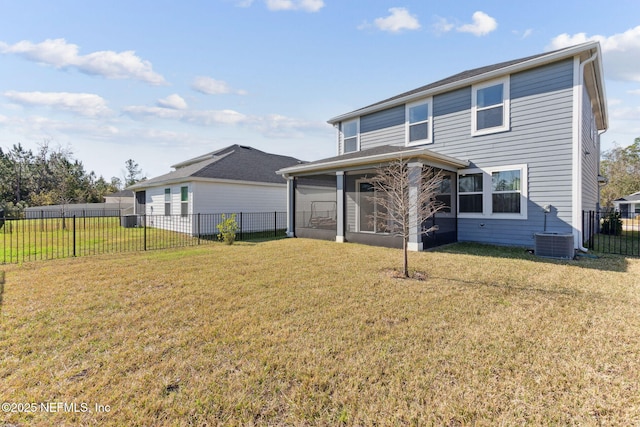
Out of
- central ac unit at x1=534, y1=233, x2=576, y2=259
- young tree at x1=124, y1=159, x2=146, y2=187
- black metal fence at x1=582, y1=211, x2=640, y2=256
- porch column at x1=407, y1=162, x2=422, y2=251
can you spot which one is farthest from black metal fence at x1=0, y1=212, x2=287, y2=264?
young tree at x1=124, y1=159, x2=146, y2=187

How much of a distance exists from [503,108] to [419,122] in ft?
8.87

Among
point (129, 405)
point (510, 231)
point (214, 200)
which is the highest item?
point (214, 200)

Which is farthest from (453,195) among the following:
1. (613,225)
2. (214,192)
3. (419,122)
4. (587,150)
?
(214,192)

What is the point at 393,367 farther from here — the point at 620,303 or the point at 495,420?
the point at 620,303

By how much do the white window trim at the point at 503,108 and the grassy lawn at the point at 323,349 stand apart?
501 centimetres

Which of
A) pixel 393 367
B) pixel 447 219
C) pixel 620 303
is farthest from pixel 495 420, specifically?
pixel 447 219

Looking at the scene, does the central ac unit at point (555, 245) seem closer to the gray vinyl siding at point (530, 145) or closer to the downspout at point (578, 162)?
the downspout at point (578, 162)

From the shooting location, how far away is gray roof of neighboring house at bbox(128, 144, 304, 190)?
13594 millimetres

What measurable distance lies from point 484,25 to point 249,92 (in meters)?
9.61

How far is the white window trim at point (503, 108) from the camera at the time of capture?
27.7 feet

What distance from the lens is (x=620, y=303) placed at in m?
3.90

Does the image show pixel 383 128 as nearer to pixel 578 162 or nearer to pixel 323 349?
pixel 578 162

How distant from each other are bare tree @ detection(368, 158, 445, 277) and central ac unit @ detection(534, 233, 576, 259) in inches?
99.5

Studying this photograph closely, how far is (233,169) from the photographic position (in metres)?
14.9
